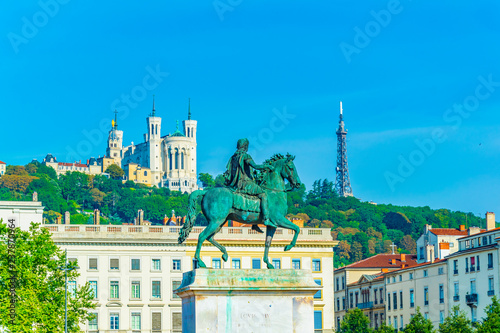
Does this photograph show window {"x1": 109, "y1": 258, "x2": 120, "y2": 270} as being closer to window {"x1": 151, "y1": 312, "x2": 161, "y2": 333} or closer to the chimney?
window {"x1": 151, "y1": 312, "x2": 161, "y2": 333}

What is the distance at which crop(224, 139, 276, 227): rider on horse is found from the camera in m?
33.1

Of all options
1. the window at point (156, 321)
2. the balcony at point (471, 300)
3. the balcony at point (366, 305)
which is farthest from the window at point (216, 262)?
the balcony at point (366, 305)

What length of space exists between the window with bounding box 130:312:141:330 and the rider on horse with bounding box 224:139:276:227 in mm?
67022

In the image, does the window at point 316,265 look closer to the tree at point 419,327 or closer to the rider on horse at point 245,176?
the tree at point 419,327

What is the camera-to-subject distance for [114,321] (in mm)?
98688

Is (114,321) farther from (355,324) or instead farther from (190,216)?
(190,216)

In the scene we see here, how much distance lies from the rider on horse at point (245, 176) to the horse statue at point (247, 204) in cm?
15

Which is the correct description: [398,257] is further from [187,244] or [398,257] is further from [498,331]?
[498,331]

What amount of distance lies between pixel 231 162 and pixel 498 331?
51.8 m

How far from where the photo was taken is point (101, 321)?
9794cm

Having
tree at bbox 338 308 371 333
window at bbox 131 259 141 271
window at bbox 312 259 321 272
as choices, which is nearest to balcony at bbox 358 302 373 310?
tree at bbox 338 308 371 333

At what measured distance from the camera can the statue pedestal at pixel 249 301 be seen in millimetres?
31766

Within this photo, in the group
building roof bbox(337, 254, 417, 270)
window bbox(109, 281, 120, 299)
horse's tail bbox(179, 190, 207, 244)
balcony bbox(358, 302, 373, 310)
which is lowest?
horse's tail bbox(179, 190, 207, 244)

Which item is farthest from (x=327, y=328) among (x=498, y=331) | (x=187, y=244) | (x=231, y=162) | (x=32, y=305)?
(x=231, y=162)
